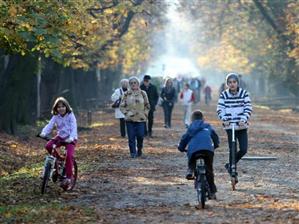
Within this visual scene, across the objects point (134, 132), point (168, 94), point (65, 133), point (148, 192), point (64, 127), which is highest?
point (168, 94)

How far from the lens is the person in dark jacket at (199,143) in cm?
1175

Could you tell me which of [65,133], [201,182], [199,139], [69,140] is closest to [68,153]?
[69,140]

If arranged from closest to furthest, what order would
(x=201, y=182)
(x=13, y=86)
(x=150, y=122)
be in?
(x=201, y=182) < (x=150, y=122) < (x=13, y=86)

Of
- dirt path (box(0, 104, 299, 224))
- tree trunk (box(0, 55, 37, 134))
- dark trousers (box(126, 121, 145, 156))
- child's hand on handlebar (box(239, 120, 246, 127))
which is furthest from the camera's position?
tree trunk (box(0, 55, 37, 134))

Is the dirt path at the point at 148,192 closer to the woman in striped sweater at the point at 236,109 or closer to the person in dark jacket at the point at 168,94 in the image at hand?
the woman in striped sweater at the point at 236,109

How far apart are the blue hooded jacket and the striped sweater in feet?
5.74

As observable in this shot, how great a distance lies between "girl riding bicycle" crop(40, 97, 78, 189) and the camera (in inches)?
527

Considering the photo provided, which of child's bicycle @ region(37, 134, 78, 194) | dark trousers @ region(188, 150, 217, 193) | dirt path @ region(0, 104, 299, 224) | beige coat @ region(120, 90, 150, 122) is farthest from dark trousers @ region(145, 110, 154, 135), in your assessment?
dark trousers @ region(188, 150, 217, 193)

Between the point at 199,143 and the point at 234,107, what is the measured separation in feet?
7.16

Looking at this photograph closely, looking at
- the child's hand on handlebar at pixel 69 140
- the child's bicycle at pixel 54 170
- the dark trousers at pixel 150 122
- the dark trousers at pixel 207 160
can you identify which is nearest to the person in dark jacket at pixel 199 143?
the dark trousers at pixel 207 160

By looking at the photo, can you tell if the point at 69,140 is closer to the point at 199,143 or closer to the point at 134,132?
the point at 199,143

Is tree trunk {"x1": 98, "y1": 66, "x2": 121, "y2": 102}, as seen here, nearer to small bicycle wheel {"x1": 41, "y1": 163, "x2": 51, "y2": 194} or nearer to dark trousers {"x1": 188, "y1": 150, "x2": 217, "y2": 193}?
small bicycle wheel {"x1": 41, "y1": 163, "x2": 51, "y2": 194}

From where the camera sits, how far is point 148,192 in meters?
13.6

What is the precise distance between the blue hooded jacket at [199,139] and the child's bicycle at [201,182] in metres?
0.16
